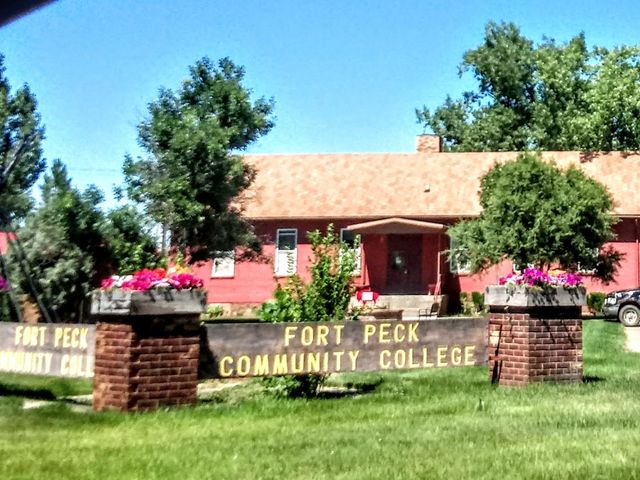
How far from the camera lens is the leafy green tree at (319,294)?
386 inches

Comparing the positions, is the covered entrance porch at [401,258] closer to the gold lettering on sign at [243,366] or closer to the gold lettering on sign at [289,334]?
the gold lettering on sign at [289,334]

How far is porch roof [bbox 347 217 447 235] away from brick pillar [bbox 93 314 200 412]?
2330 centimetres

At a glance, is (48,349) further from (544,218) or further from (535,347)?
(544,218)

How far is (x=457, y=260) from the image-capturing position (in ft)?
98.1

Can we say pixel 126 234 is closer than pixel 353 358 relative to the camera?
No

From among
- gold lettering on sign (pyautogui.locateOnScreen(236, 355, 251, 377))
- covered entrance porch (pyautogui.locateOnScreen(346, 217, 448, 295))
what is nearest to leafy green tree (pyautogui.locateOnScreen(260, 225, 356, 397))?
gold lettering on sign (pyautogui.locateOnScreen(236, 355, 251, 377))

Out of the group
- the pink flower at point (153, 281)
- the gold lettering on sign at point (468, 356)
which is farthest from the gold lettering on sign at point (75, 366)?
the gold lettering on sign at point (468, 356)

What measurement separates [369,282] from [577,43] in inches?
1022

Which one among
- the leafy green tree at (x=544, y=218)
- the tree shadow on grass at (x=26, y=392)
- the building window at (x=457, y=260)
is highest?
the leafy green tree at (x=544, y=218)

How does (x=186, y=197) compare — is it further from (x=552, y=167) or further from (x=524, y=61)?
(x=524, y=61)

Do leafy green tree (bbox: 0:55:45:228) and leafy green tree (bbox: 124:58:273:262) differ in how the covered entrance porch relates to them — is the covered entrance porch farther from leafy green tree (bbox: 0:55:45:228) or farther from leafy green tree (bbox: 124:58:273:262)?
leafy green tree (bbox: 0:55:45:228)

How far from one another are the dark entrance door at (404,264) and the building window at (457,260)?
137cm

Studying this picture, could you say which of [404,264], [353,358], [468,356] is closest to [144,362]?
[353,358]

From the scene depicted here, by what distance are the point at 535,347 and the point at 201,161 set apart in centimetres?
1753
